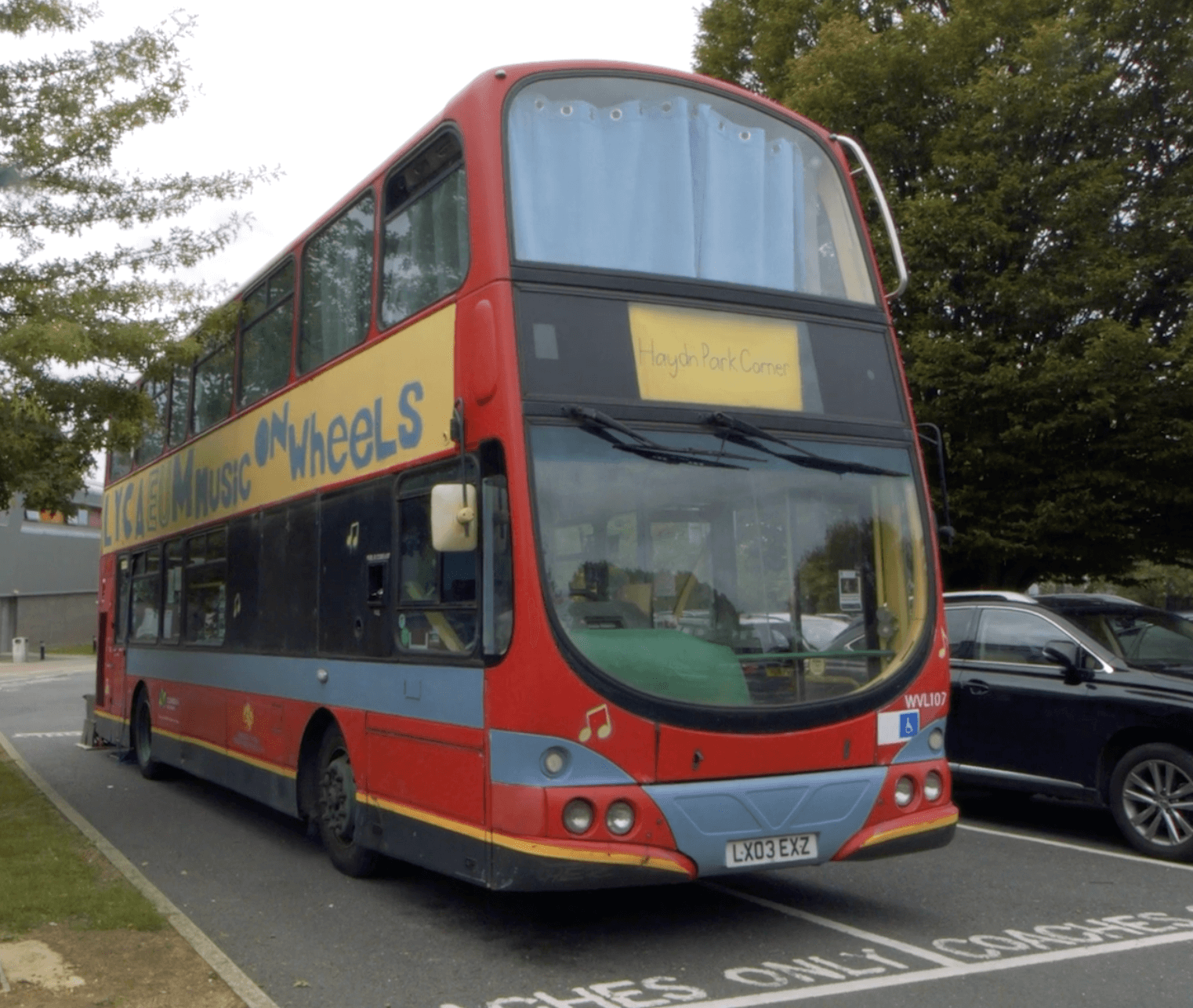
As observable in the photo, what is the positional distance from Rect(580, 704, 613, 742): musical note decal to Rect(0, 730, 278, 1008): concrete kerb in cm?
174

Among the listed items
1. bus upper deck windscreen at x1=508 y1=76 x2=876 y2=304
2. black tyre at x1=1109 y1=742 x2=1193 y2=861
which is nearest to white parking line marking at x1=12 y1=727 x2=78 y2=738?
black tyre at x1=1109 y1=742 x2=1193 y2=861

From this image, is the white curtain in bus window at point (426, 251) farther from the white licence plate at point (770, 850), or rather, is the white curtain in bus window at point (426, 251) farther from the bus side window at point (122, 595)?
the bus side window at point (122, 595)

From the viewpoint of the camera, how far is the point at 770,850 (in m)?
6.77

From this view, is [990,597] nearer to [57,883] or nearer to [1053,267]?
[1053,267]

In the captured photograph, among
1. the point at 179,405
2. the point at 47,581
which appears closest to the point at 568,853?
the point at 179,405

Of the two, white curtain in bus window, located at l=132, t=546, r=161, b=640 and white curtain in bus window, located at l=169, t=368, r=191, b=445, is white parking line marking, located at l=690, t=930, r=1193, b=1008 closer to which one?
white curtain in bus window, located at l=169, t=368, r=191, b=445

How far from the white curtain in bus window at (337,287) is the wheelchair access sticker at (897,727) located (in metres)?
3.87

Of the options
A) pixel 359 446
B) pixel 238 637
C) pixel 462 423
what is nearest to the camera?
pixel 462 423

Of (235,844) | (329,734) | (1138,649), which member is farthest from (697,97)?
(235,844)

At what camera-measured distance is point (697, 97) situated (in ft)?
25.9

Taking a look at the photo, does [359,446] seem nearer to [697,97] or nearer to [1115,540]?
[697,97]

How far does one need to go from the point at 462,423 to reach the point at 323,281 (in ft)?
10.2

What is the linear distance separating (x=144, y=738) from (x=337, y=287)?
719cm

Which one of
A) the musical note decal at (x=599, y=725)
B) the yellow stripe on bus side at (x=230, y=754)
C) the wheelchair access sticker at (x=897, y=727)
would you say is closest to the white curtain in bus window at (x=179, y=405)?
the yellow stripe on bus side at (x=230, y=754)
